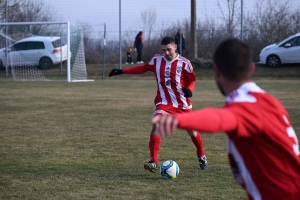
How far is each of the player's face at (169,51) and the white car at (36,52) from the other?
18.2 metres

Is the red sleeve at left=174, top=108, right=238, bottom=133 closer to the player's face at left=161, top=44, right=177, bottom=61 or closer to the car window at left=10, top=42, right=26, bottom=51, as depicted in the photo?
the player's face at left=161, top=44, right=177, bottom=61

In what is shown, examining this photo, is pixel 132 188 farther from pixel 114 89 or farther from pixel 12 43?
pixel 12 43

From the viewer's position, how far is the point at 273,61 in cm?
2525

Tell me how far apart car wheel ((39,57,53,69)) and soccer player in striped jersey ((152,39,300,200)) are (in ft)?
75.8

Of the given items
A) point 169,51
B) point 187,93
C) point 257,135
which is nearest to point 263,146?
point 257,135

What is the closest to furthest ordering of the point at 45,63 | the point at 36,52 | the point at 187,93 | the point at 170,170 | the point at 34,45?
the point at 170,170 → the point at 187,93 → the point at 34,45 → the point at 36,52 → the point at 45,63

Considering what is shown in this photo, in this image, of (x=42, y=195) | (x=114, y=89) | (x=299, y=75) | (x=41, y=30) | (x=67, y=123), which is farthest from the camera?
(x=41, y=30)

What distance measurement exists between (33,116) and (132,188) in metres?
6.64

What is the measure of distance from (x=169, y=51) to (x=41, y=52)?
1886 centimetres

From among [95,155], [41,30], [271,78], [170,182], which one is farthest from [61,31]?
[170,182]

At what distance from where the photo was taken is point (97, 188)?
19.4ft

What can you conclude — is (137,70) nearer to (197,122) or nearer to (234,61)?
(234,61)

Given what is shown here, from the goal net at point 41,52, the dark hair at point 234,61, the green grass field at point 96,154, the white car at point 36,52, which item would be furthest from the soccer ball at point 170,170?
the white car at point 36,52

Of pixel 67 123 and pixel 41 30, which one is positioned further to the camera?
pixel 41 30
